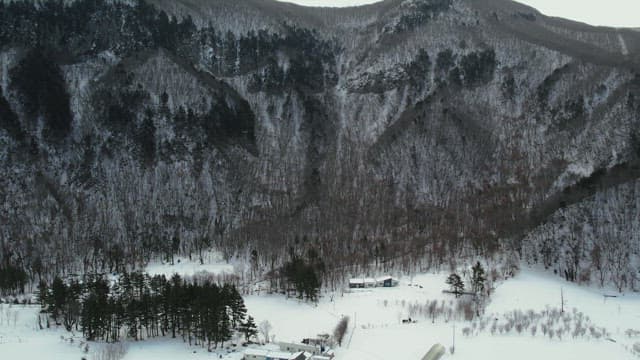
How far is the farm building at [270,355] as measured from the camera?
5659cm

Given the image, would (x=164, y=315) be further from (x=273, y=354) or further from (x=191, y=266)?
(x=191, y=266)

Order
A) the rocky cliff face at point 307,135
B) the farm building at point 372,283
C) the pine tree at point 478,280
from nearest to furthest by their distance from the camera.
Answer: the pine tree at point 478,280 < the farm building at point 372,283 < the rocky cliff face at point 307,135

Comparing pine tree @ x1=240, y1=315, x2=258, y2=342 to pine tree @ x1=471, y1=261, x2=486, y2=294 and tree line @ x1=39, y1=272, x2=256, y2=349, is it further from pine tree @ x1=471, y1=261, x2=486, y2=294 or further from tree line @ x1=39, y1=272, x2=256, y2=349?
pine tree @ x1=471, y1=261, x2=486, y2=294

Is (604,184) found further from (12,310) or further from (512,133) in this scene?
(12,310)

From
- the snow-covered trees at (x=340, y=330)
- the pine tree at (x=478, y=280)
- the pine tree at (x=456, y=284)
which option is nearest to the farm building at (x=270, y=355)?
the snow-covered trees at (x=340, y=330)

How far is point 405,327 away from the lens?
6869cm

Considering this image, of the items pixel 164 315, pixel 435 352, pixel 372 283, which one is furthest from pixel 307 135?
pixel 435 352

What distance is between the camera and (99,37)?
15025 cm

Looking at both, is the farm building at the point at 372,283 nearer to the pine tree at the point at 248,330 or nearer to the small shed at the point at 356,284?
the small shed at the point at 356,284

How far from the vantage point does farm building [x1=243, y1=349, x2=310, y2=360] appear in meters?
56.6

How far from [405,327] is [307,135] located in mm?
92811

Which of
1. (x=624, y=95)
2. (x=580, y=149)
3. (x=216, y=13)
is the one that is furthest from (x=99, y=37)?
(x=624, y=95)

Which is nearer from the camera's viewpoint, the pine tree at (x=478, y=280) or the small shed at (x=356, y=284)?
the pine tree at (x=478, y=280)

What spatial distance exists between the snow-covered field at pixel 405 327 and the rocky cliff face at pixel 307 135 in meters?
12.0
